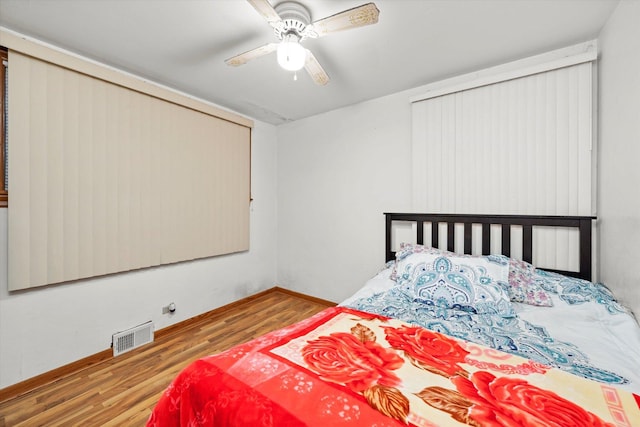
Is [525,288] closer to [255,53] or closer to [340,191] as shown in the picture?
[340,191]

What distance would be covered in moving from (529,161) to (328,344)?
209cm

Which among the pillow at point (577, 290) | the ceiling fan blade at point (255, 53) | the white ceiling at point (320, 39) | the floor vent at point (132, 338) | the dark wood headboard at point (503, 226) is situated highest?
the white ceiling at point (320, 39)

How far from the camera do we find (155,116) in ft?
7.97

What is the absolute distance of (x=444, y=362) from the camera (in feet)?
3.24

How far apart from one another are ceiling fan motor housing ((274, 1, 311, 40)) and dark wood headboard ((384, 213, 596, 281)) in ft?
5.81

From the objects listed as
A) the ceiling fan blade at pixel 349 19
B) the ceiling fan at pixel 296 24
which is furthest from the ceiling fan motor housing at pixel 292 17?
the ceiling fan blade at pixel 349 19

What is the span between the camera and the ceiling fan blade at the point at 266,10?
1283mm

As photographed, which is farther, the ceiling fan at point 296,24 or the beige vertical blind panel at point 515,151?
the beige vertical blind panel at point 515,151

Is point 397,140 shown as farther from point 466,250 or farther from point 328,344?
point 328,344

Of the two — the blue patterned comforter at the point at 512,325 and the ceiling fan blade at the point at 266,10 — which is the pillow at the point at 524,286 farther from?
the ceiling fan blade at the point at 266,10

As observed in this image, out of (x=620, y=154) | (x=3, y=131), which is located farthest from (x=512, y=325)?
(x=3, y=131)

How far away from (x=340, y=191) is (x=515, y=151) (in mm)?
1696

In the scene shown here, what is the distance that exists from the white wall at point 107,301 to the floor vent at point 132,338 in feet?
0.17

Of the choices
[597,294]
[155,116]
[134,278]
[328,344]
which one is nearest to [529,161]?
[597,294]
